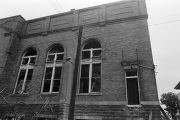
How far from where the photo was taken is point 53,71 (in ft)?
41.9

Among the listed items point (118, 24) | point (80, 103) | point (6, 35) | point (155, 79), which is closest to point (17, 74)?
point (6, 35)

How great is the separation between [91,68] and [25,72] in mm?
5503

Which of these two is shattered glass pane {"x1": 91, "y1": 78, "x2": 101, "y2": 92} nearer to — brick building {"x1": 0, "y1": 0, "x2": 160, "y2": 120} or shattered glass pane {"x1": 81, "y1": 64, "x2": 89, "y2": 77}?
brick building {"x1": 0, "y1": 0, "x2": 160, "y2": 120}

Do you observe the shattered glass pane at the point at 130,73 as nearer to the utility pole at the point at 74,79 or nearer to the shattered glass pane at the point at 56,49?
the utility pole at the point at 74,79

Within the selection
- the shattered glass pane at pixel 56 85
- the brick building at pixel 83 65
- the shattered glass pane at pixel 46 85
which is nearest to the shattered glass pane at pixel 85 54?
the brick building at pixel 83 65

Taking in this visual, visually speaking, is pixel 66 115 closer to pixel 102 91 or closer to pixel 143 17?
pixel 102 91

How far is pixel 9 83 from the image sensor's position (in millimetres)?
13594

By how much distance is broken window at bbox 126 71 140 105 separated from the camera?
984 cm

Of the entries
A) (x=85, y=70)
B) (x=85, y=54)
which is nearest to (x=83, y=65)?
(x=85, y=70)

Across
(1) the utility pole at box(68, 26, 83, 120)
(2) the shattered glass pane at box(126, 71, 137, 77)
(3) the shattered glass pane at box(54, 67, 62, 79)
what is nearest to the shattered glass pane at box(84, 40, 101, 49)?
(1) the utility pole at box(68, 26, 83, 120)

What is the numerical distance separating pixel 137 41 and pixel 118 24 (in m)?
1.98

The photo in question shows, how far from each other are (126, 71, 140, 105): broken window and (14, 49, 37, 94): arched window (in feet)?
23.8

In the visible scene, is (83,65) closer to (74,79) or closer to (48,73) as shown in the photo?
(74,79)

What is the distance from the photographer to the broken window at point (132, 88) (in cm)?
984
